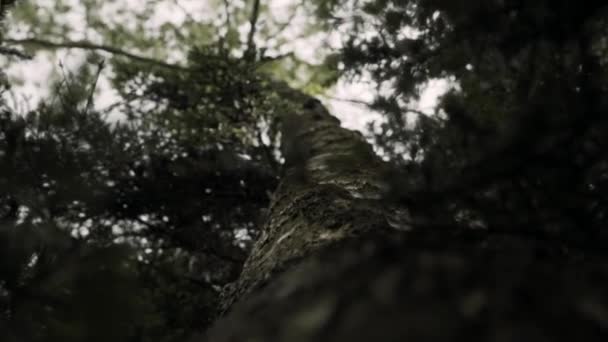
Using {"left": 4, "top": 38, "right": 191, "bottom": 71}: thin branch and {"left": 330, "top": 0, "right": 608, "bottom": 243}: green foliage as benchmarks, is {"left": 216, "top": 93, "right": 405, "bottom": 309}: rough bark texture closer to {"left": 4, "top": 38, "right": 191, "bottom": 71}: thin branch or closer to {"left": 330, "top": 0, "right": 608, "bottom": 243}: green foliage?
{"left": 330, "top": 0, "right": 608, "bottom": 243}: green foliage

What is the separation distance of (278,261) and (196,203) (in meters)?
3.83

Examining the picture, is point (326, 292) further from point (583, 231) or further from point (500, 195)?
point (583, 231)

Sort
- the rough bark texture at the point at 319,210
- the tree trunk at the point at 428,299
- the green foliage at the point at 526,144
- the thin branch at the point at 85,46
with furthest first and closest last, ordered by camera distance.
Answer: the thin branch at the point at 85,46
the rough bark texture at the point at 319,210
the green foliage at the point at 526,144
the tree trunk at the point at 428,299

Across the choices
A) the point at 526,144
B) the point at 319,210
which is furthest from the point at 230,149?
the point at 526,144

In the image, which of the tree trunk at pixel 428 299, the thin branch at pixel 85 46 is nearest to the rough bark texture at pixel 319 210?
the tree trunk at pixel 428 299

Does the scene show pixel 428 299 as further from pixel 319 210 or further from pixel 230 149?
pixel 230 149

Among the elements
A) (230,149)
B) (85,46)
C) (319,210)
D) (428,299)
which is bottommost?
(428,299)

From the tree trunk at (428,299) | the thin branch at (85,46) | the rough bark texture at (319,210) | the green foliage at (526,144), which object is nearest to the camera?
the tree trunk at (428,299)

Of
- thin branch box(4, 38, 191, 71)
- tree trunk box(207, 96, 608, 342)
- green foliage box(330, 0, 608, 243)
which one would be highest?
thin branch box(4, 38, 191, 71)

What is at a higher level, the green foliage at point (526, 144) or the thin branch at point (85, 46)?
the thin branch at point (85, 46)

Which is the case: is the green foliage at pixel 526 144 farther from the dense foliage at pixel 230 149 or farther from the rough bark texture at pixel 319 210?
the rough bark texture at pixel 319 210

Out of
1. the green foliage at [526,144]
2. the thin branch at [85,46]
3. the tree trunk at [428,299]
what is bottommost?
the tree trunk at [428,299]

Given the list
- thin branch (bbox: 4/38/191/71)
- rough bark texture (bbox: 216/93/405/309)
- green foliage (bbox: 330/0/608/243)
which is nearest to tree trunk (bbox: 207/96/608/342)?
green foliage (bbox: 330/0/608/243)

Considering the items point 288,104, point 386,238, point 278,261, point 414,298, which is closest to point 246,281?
point 278,261
